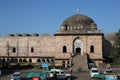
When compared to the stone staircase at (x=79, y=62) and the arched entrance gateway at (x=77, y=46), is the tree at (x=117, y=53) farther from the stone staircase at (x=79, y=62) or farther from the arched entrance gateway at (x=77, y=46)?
the arched entrance gateway at (x=77, y=46)

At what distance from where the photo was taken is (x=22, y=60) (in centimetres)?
6506

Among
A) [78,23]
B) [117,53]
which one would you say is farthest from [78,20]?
[117,53]

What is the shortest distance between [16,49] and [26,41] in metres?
2.53

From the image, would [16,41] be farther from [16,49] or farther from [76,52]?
[76,52]

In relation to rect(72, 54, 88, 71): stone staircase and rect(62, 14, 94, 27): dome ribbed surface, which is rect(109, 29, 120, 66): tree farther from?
rect(62, 14, 94, 27): dome ribbed surface

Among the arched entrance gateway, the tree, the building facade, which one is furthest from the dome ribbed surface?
the tree

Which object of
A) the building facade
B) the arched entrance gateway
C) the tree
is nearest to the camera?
the tree

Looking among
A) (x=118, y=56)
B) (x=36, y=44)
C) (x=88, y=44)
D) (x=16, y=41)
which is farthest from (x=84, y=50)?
(x=16, y=41)

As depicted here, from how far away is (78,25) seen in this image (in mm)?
→ 60219

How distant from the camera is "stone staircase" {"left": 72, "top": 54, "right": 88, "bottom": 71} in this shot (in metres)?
52.4

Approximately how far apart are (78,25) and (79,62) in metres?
8.69

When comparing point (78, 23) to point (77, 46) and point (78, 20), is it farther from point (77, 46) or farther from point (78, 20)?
point (77, 46)

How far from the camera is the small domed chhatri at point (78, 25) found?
192ft

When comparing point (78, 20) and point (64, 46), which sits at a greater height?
point (78, 20)
